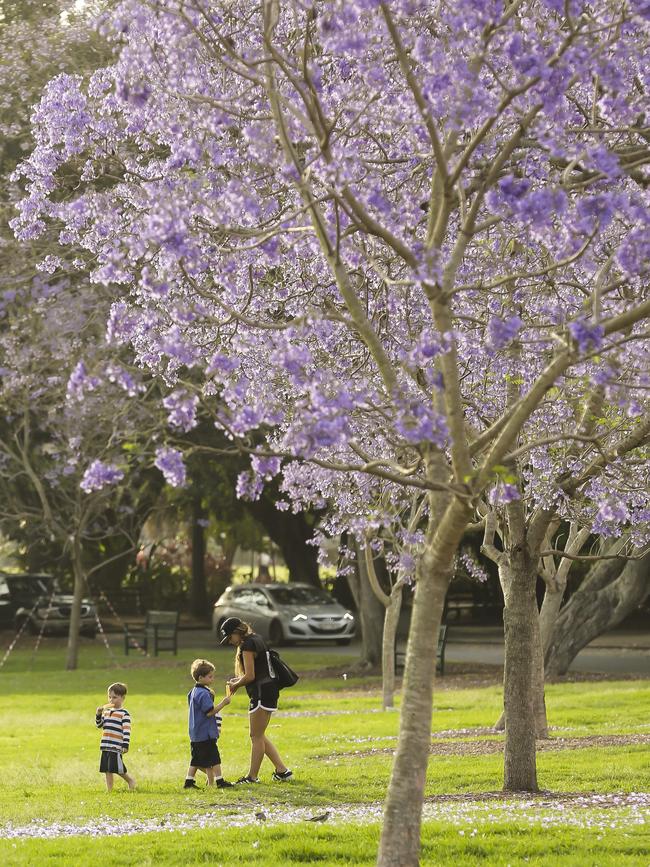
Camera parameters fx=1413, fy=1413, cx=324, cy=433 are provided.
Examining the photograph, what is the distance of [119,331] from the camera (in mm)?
8555

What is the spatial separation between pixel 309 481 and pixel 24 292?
48.0 feet

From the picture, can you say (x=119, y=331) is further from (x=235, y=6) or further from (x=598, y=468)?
(x=598, y=468)

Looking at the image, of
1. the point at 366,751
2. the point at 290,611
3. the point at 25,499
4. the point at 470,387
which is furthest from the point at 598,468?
the point at 25,499

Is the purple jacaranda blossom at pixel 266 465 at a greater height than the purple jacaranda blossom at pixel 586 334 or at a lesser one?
lesser

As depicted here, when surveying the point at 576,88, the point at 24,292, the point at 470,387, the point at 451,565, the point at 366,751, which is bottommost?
the point at 366,751

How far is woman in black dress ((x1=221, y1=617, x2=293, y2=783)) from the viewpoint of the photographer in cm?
1182

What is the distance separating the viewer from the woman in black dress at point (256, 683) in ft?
38.8

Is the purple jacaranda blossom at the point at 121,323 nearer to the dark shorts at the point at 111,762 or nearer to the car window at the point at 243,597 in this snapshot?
the dark shorts at the point at 111,762

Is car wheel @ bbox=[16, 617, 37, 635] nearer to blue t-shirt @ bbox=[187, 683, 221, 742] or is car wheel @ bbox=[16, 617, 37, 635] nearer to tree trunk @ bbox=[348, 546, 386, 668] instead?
tree trunk @ bbox=[348, 546, 386, 668]

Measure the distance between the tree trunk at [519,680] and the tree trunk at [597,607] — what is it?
11978 mm

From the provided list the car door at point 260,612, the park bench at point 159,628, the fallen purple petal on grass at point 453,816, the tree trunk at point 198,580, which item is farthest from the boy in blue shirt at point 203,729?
the tree trunk at point 198,580

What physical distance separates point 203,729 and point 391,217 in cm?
520

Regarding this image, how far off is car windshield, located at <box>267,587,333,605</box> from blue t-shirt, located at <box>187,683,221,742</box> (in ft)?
64.6

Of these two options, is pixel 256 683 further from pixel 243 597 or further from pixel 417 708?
pixel 243 597
